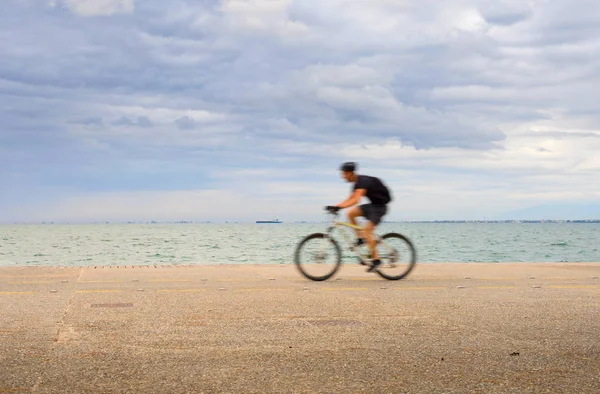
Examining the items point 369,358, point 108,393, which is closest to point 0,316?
point 108,393

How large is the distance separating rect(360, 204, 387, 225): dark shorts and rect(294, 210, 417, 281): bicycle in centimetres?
26

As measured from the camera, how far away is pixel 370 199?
12.4 metres

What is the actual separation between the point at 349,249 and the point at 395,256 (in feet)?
2.66

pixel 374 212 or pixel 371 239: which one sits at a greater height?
pixel 374 212

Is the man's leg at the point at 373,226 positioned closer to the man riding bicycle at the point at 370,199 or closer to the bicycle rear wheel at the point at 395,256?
the man riding bicycle at the point at 370,199

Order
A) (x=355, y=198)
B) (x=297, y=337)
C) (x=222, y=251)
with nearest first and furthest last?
(x=297, y=337), (x=355, y=198), (x=222, y=251)

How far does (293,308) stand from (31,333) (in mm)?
2975

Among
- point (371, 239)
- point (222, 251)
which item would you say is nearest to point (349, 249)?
point (371, 239)

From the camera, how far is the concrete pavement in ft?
16.1

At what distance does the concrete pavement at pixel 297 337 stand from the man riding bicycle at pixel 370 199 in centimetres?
121

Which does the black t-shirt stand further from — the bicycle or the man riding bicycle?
the bicycle

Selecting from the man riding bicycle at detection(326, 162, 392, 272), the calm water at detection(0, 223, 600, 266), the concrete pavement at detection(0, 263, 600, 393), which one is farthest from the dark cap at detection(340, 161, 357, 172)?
the calm water at detection(0, 223, 600, 266)

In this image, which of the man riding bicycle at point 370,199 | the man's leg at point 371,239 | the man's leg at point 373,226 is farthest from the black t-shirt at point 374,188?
the man's leg at point 371,239

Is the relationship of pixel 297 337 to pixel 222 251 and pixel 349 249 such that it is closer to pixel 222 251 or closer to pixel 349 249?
pixel 349 249
